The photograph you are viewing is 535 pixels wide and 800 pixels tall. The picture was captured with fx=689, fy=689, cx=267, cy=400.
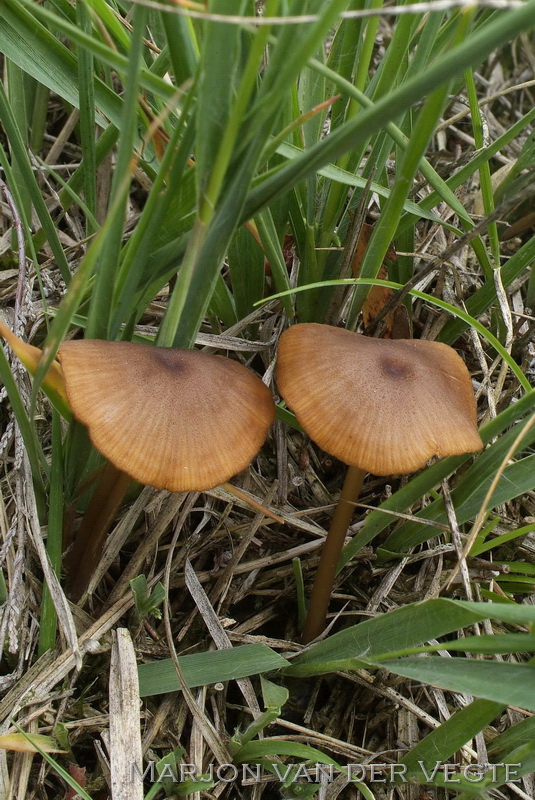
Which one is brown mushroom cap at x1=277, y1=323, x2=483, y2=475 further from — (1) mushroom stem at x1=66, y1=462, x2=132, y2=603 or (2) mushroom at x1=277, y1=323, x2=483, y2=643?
(1) mushroom stem at x1=66, y1=462, x2=132, y2=603

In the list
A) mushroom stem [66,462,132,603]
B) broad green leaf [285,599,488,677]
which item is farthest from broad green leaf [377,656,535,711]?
mushroom stem [66,462,132,603]

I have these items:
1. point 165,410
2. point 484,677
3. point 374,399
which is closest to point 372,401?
point 374,399

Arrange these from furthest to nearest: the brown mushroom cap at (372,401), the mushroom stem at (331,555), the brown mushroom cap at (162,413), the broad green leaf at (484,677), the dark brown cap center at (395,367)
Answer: the mushroom stem at (331,555) → the dark brown cap center at (395,367) → the brown mushroom cap at (372,401) → the brown mushroom cap at (162,413) → the broad green leaf at (484,677)

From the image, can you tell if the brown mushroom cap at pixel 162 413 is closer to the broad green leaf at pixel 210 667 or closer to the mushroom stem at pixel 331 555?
the mushroom stem at pixel 331 555

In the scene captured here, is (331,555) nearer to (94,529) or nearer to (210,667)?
(210,667)

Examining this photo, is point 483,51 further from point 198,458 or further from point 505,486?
point 505,486

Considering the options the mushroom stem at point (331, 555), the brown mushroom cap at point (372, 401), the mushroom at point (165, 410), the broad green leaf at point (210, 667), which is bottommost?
the broad green leaf at point (210, 667)

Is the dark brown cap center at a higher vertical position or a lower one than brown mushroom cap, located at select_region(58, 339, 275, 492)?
higher

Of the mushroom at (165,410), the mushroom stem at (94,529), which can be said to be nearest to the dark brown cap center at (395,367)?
the mushroom at (165,410)

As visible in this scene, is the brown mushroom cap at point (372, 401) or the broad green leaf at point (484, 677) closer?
the broad green leaf at point (484, 677)
